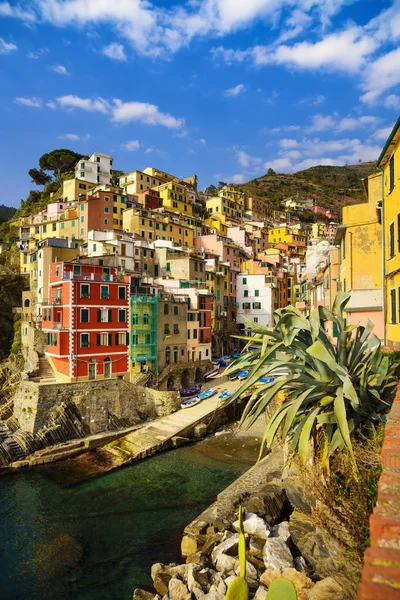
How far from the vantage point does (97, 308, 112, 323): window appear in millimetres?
37500

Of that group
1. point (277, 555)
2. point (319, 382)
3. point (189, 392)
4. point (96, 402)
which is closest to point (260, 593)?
point (277, 555)

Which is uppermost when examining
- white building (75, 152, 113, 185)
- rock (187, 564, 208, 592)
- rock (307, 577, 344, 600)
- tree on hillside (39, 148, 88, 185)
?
tree on hillside (39, 148, 88, 185)

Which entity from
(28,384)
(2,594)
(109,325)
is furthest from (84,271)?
(2,594)

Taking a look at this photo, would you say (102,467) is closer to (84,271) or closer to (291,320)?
(84,271)

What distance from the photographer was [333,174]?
19412 cm

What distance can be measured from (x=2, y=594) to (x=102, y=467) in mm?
12356

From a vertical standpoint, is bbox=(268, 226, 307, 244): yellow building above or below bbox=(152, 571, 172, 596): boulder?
above

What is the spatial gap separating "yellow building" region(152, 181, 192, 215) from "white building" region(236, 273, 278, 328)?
91.9 feet

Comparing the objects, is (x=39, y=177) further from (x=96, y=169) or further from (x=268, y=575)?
(x=268, y=575)

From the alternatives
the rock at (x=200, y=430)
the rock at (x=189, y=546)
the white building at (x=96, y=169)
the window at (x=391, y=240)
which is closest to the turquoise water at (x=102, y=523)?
the rock at (x=189, y=546)

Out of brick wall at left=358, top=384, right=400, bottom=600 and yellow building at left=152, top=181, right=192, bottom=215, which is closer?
brick wall at left=358, top=384, right=400, bottom=600

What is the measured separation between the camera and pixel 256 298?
63844 millimetres

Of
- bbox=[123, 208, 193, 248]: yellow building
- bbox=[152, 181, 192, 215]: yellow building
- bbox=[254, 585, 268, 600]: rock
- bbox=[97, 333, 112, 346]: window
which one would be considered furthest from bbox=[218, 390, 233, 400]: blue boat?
bbox=[152, 181, 192, 215]: yellow building

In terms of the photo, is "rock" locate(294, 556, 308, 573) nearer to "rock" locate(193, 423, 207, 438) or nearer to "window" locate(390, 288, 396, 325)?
"window" locate(390, 288, 396, 325)
